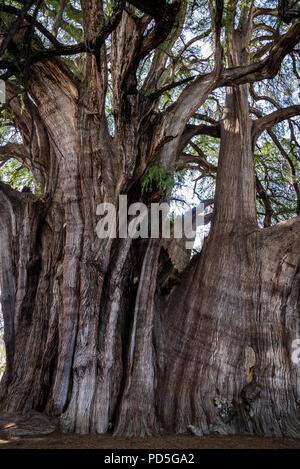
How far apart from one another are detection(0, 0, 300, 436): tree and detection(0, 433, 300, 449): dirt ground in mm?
248

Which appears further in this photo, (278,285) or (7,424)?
(278,285)

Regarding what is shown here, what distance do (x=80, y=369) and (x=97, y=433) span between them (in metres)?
0.59

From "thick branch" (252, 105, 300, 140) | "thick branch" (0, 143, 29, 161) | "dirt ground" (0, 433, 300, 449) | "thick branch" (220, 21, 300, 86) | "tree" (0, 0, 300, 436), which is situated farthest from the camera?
"thick branch" (252, 105, 300, 140)

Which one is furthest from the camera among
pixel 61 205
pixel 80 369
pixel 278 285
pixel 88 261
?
pixel 61 205

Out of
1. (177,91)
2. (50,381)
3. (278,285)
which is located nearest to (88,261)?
(50,381)

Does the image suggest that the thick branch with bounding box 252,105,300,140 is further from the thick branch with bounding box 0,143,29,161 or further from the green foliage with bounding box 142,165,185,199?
the thick branch with bounding box 0,143,29,161

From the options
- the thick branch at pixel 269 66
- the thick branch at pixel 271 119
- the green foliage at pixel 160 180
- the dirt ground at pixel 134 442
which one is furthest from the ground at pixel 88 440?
the thick branch at pixel 271 119

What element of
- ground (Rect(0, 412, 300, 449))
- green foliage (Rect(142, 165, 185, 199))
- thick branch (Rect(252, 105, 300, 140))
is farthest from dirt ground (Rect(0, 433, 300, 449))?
thick branch (Rect(252, 105, 300, 140))

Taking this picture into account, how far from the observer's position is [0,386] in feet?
13.0

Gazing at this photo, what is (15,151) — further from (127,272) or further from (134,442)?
(134,442)

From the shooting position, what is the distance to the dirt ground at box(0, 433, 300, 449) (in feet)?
9.12

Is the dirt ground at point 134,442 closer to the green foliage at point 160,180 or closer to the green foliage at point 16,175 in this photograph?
the green foliage at point 160,180

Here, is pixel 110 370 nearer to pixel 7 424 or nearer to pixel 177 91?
pixel 7 424

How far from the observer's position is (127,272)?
13.8 ft
